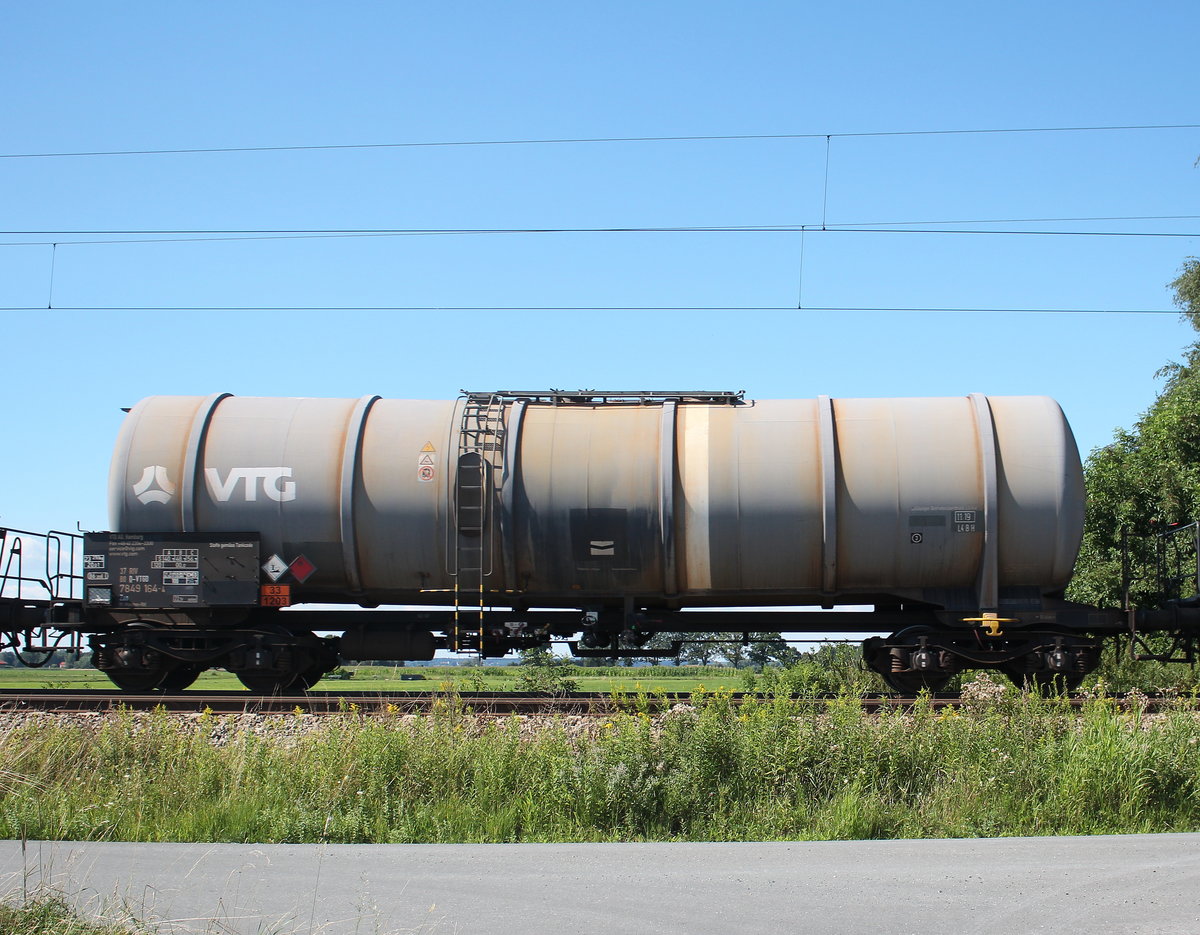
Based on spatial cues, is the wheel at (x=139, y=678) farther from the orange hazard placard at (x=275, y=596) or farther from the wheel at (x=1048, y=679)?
the wheel at (x=1048, y=679)

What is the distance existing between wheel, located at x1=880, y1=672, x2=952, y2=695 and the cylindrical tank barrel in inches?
39.6

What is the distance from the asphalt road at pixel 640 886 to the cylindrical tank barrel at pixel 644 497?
6.07 m

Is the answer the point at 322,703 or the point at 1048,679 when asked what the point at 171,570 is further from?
the point at 1048,679

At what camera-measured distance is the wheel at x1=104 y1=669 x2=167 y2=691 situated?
533 inches

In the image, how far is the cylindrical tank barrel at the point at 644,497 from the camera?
12.7 metres

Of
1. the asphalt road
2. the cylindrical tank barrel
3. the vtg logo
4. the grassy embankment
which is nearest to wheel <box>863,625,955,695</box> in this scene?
the cylindrical tank barrel

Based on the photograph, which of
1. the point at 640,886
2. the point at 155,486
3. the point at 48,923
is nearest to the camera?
the point at 48,923

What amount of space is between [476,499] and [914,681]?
629 centimetres

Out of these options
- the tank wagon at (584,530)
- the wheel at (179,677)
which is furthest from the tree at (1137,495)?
the wheel at (179,677)

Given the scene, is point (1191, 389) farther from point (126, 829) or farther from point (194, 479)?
point (126, 829)

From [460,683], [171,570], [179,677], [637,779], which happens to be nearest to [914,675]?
[460,683]

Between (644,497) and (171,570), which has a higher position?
(644,497)

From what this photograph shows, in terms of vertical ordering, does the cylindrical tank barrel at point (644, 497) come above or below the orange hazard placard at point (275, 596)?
above

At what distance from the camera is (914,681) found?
1328 cm
